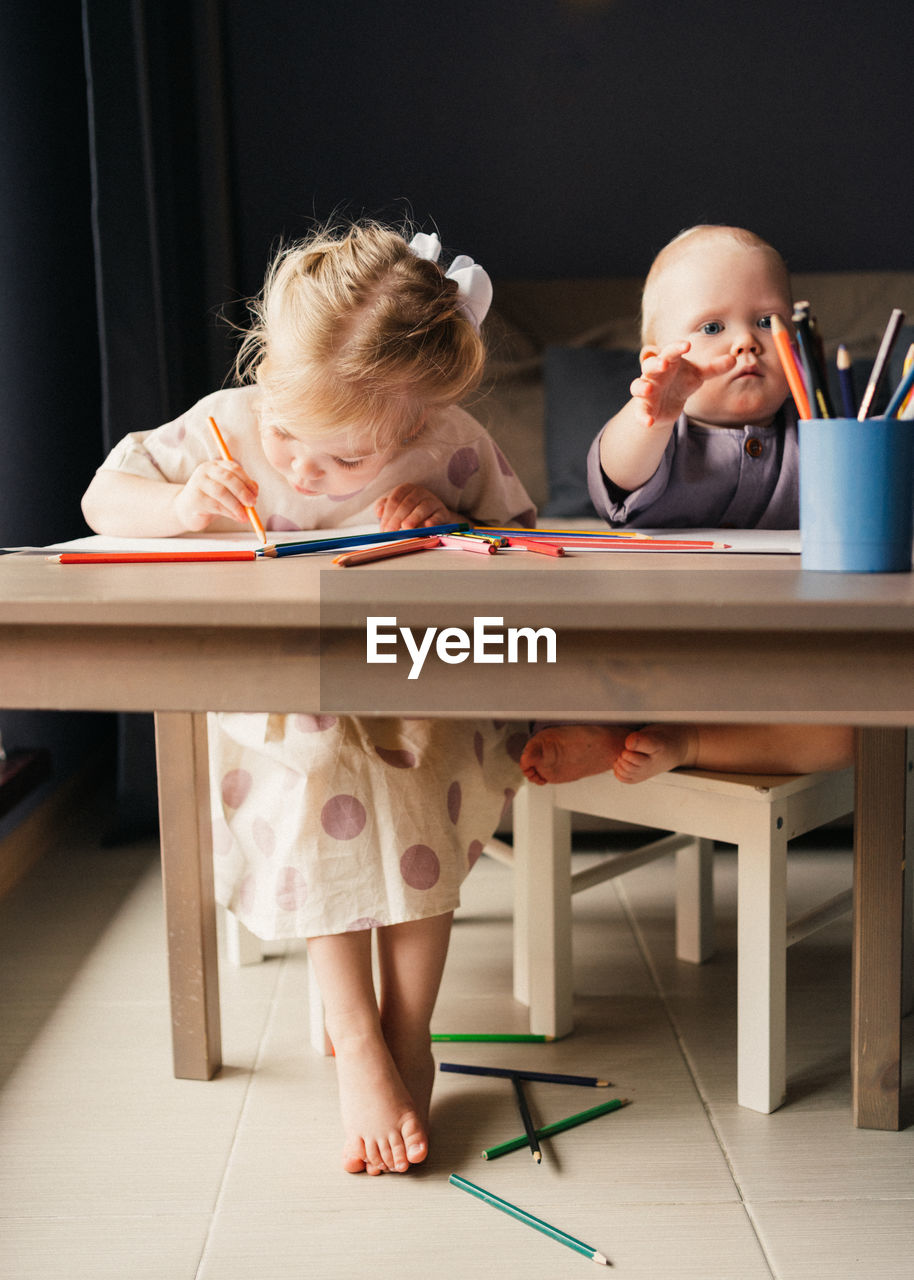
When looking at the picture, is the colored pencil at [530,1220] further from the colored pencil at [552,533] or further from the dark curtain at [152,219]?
the dark curtain at [152,219]

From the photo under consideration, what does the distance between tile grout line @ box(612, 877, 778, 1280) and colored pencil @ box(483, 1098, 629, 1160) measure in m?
A: 0.09

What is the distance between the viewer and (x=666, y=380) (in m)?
0.88

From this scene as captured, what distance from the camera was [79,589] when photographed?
658 mm

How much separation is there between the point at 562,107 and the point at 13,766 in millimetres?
1837

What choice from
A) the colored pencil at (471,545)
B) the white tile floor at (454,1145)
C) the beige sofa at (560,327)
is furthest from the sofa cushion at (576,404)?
the colored pencil at (471,545)

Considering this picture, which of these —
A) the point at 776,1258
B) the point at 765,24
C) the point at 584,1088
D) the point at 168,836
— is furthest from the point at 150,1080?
the point at 765,24

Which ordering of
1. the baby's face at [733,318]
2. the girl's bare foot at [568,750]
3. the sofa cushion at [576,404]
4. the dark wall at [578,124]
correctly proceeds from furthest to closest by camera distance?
1. the dark wall at [578,124]
2. the sofa cushion at [576,404]
3. the girl's bare foot at [568,750]
4. the baby's face at [733,318]

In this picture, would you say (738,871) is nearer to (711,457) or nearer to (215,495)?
(711,457)

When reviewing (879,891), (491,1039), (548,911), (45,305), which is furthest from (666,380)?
(45,305)

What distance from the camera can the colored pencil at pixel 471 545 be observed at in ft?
2.78

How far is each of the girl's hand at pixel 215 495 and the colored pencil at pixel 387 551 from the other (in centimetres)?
12

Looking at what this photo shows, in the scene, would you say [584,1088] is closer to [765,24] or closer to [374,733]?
[374,733]

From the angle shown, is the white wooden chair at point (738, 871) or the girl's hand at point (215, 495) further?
the white wooden chair at point (738, 871)

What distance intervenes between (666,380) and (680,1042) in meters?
0.84
